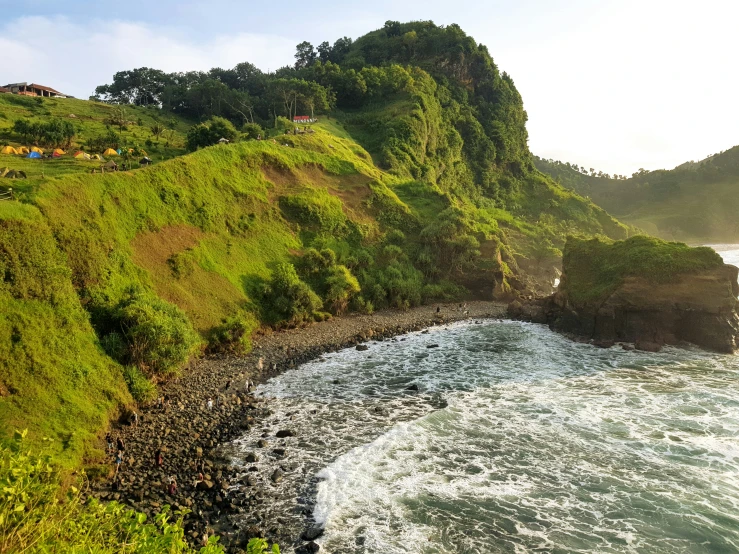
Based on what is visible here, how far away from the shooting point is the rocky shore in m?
18.3

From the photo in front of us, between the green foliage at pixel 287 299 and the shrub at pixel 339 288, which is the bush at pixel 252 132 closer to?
the shrub at pixel 339 288

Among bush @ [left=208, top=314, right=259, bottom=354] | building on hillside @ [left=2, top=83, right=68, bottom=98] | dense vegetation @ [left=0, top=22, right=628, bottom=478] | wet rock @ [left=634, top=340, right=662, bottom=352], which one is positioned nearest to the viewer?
dense vegetation @ [left=0, top=22, right=628, bottom=478]

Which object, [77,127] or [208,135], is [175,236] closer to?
[208,135]

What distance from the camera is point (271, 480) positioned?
21.1 m

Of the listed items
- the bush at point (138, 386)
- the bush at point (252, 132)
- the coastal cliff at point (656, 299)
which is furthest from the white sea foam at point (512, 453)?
the bush at point (252, 132)

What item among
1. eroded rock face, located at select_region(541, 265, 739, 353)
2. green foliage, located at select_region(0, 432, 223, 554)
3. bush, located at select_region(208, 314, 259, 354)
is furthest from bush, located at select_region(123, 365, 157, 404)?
eroded rock face, located at select_region(541, 265, 739, 353)

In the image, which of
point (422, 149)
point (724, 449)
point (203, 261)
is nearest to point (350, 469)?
point (724, 449)

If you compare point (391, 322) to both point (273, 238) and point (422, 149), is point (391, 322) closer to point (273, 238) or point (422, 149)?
point (273, 238)

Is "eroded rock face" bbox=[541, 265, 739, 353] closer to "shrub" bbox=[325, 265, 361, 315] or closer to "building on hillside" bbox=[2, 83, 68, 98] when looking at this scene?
"shrub" bbox=[325, 265, 361, 315]

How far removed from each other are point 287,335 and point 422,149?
6314cm

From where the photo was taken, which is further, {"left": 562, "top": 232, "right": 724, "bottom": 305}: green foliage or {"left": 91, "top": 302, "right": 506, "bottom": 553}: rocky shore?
{"left": 562, "top": 232, "right": 724, "bottom": 305}: green foliage

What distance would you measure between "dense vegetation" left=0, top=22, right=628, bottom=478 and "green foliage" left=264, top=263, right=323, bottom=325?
6.8 inches

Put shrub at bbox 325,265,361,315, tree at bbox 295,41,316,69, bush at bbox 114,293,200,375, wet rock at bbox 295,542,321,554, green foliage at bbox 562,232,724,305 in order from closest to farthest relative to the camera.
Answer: wet rock at bbox 295,542,321,554 → bush at bbox 114,293,200,375 → green foliage at bbox 562,232,724,305 → shrub at bbox 325,265,361,315 → tree at bbox 295,41,316,69

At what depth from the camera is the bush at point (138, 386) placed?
26344 mm
